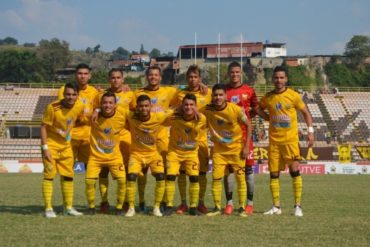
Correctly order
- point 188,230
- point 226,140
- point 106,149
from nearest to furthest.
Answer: point 188,230 < point 106,149 < point 226,140

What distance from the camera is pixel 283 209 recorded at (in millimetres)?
11094

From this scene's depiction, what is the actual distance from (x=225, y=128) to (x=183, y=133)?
66 centimetres

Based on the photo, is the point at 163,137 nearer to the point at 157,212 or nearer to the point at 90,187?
the point at 157,212

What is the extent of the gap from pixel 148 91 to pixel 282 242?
155 inches

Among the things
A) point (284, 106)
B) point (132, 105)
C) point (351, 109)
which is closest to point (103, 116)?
point (132, 105)

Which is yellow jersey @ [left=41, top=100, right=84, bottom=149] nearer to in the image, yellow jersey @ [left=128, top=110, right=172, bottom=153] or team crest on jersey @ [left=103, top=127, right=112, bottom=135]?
team crest on jersey @ [left=103, top=127, right=112, bottom=135]

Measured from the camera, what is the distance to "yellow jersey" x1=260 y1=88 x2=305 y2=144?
10.1 metres

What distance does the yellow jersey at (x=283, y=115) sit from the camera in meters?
10.1

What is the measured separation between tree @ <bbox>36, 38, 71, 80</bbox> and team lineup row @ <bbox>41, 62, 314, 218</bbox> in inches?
3419

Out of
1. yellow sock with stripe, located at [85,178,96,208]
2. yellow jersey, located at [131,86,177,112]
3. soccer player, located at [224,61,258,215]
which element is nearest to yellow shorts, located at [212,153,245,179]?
soccer player, located at [224,61,258,215]

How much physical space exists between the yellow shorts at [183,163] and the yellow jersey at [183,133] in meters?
0.07

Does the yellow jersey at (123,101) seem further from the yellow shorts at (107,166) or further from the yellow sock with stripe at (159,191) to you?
the yellow sock with stripe at (159,191)

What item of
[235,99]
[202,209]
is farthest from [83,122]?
[235,99]

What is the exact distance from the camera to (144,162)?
9812mm
